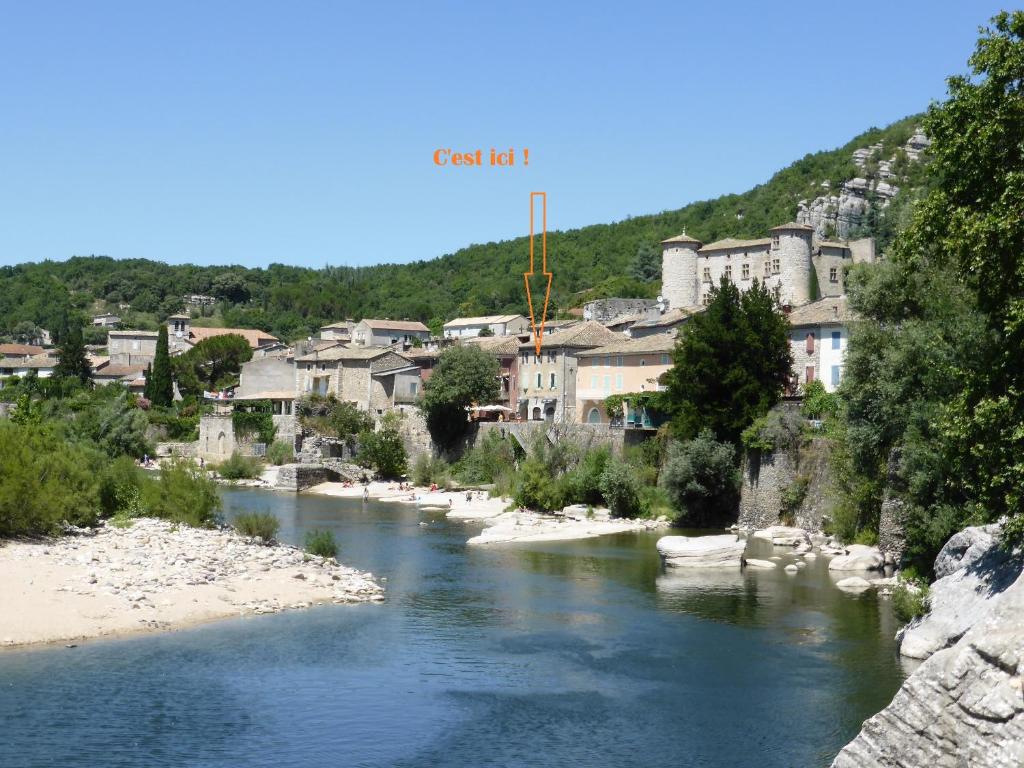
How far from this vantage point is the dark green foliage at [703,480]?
41.5 m

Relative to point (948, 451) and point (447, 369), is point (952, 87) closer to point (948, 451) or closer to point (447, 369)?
point (948, 451)

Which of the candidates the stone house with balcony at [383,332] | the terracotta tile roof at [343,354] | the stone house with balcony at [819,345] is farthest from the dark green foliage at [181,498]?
the stone house with balcony at [383,332]

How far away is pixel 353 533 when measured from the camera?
41562 millimetres

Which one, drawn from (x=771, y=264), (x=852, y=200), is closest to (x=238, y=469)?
(x=771, y=264)

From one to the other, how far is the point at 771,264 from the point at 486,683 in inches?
2375

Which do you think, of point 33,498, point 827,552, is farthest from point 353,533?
point 827,552

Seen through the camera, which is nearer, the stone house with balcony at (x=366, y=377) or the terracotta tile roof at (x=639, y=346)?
the terracotta tile roof at (x=639, y=346)

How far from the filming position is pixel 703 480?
4209 centimetres

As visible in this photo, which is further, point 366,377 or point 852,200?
point 852,200

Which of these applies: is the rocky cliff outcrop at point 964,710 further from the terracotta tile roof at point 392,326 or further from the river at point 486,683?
the terracotta tile roof at point 392,326

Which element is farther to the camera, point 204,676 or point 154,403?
point 154,403

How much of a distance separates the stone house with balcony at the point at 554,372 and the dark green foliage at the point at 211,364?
36131mm

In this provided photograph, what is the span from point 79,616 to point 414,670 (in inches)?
298

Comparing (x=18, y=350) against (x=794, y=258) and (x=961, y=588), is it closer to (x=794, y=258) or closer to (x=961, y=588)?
(x=794, y=258)
